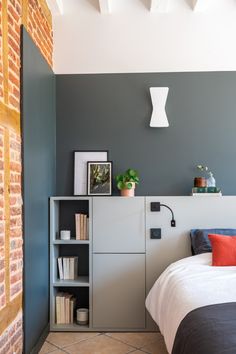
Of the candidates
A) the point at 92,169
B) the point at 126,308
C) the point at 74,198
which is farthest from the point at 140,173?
the point at 126,308

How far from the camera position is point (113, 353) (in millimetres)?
3111

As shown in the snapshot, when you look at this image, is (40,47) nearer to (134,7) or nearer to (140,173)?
(134,7)

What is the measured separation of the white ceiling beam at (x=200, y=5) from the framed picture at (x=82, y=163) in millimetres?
1775

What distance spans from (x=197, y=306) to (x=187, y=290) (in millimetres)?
324

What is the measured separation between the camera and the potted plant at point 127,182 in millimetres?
3756

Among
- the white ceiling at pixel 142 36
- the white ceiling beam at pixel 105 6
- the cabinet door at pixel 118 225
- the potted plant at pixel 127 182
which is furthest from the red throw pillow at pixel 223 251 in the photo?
the white ceiling beam at pixel 105 6

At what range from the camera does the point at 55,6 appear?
395 cm

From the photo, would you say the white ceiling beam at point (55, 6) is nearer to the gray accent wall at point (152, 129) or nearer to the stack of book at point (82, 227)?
the gray accent wall at point (152, 129)

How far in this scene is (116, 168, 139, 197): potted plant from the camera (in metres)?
3.76

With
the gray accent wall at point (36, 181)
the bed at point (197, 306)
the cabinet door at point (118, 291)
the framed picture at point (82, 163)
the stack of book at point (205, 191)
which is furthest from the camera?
the framed picture at point (82, 163)

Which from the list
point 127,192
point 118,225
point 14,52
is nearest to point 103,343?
point 118,225

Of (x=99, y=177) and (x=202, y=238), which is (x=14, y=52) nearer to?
(x=99, y=177)

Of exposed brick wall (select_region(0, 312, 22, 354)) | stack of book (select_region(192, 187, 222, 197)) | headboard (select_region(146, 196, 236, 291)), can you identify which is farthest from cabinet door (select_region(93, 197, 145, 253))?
exposed brick wall (select_region(0, 312, 22, 354))

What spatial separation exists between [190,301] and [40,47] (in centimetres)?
259
